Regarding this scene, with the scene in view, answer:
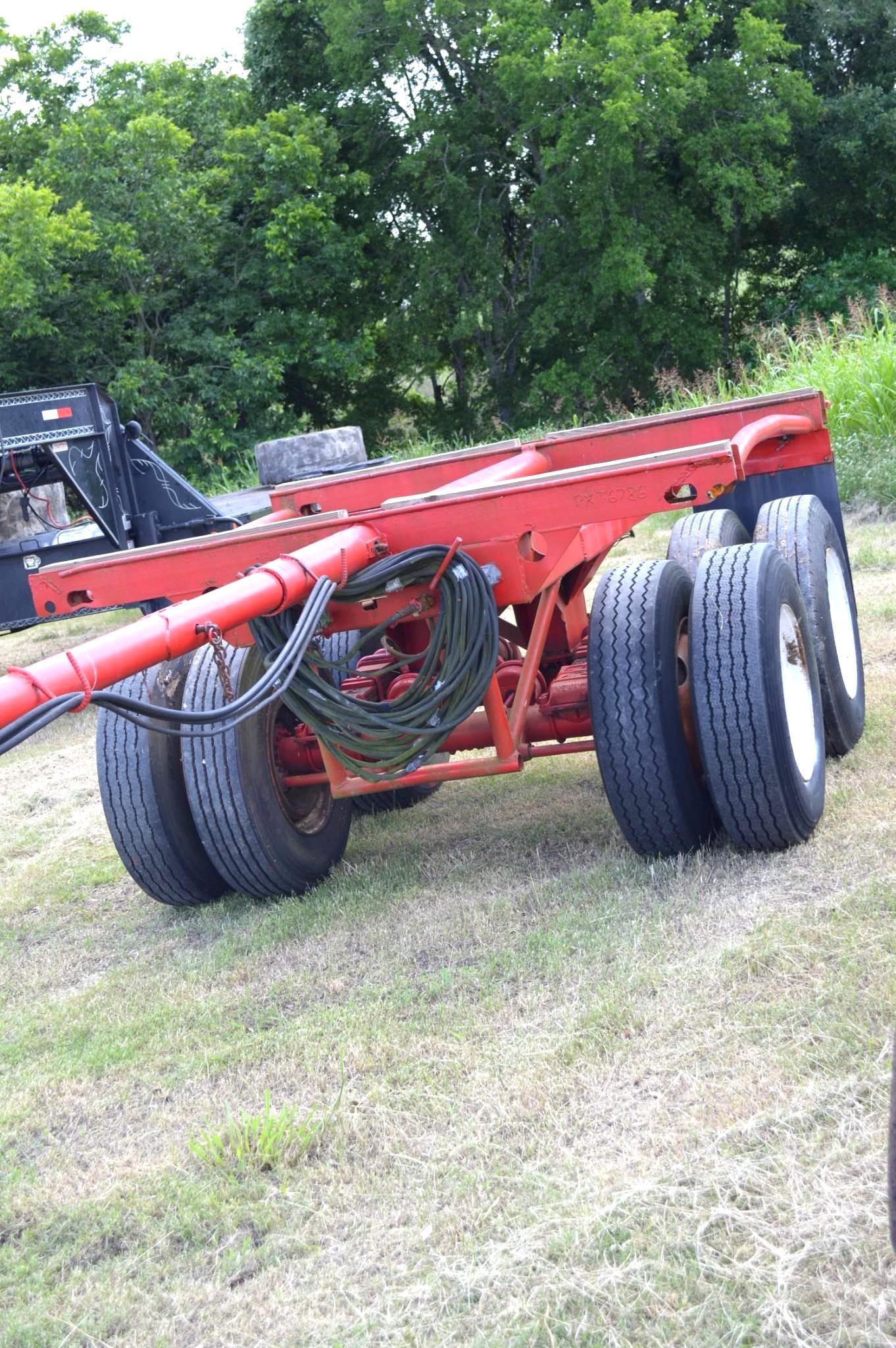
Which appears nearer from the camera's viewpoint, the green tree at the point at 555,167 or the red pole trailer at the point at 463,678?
the red pole trailer at the point at 463,678

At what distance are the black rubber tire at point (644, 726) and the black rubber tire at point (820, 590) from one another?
0.79 m

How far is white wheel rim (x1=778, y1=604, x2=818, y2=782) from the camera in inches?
159

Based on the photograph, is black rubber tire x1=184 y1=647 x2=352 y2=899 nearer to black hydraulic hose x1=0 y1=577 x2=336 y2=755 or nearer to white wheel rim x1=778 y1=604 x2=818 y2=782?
black hydraulic hose x1=0 y1=577 x2=336 y2=755

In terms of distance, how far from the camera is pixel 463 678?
12.6ft

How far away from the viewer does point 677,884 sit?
3826 millimetres

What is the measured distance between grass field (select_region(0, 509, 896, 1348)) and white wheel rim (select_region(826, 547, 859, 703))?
53cm

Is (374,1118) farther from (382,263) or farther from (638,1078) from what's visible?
(382,263)

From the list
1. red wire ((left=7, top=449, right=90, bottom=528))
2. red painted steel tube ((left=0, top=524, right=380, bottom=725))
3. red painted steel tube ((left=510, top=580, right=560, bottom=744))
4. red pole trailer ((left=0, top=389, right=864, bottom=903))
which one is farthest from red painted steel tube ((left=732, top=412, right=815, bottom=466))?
→ red wire ((left=7, top=449, right=90, bottom=528))

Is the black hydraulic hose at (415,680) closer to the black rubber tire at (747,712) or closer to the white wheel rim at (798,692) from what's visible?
Answer: the black rubber tire at (747,712)

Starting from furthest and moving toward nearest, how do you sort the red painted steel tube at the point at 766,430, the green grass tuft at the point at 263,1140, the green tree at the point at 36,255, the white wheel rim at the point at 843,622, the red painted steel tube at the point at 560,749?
the green tree at the point at 36,255
the white wheel rim at the point at 843,622
the red painted steel tube at the point at 560,749
the red painted steel tube at the point at 766,430
the green grass tuft at the point at 263,1140

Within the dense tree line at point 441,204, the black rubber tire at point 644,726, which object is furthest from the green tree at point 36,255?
the black rubber tire at point 644,726

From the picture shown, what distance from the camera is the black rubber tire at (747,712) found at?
3777 mm

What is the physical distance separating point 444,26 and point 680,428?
2163 cm

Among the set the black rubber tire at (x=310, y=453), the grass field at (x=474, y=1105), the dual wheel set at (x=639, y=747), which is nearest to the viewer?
the grass field at (x=474, y=1105)
